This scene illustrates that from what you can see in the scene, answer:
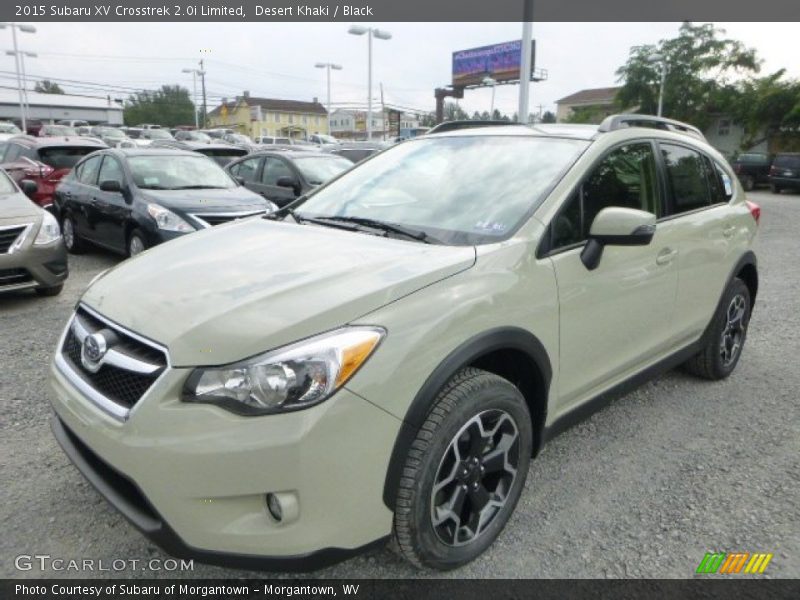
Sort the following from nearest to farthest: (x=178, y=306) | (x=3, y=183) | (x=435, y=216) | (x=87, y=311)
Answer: (x=178, y=306) < (x=87, y=311) < (x=435, y=216) < (x=3, y=183)

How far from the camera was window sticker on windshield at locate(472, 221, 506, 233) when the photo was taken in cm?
256

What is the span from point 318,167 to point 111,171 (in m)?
3.24

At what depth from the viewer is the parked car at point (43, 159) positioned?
9.95 meters

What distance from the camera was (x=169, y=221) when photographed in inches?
265

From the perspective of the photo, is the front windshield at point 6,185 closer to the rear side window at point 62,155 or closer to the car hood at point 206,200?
the car hood at point 206,200

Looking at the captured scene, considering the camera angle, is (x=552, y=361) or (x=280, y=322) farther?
Result: (x=552, y=361)

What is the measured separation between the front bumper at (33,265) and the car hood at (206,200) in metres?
1.37

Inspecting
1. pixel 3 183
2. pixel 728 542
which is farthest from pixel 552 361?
pixel 3 183

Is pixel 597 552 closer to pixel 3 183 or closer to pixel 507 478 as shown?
pixel 507 478

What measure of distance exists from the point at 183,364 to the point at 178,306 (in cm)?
29

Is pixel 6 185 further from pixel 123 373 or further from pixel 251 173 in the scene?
pixel 123 373

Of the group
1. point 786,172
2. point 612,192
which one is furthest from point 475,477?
point 786,172

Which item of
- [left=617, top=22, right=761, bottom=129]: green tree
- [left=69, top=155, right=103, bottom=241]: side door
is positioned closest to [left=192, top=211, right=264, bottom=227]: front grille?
[left=69, top=155, right=103, bottom=241]: side door

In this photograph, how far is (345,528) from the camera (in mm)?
1896
